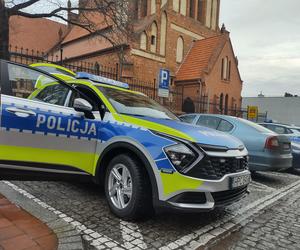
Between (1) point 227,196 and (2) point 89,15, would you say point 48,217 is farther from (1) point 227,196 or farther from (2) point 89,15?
(2) point 89,15

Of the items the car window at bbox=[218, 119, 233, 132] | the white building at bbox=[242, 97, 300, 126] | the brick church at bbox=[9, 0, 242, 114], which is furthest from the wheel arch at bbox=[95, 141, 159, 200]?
the white building at bbox=[242, 97, 300, 126]

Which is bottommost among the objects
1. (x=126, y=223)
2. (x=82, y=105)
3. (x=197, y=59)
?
(x=126, y=223)

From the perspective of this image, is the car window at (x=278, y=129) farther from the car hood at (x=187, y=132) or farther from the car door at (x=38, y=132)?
the car door at (x=38, y=132)

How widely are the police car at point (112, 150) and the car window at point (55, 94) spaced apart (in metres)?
0.01

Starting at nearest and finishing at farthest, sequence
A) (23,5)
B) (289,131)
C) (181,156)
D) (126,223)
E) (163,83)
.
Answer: (181,156)
(126,223)
(163,83)
(289,131)
(23,5)

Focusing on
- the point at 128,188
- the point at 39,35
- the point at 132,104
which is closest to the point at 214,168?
the point at 128,188

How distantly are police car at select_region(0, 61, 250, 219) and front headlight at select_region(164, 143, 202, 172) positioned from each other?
1 cm

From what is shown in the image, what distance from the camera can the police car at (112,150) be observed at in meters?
3.82

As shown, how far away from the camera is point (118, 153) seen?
4.41 m

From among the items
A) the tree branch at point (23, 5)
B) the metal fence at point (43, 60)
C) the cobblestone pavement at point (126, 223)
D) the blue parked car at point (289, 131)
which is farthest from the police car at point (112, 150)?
the tree branch at point (23, 5)

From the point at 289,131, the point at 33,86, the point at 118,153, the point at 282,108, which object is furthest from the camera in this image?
the point at 282,108

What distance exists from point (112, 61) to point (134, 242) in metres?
22.5

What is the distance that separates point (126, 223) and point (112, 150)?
955 millimetres

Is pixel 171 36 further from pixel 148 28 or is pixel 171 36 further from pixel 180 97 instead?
pixel 180 97
